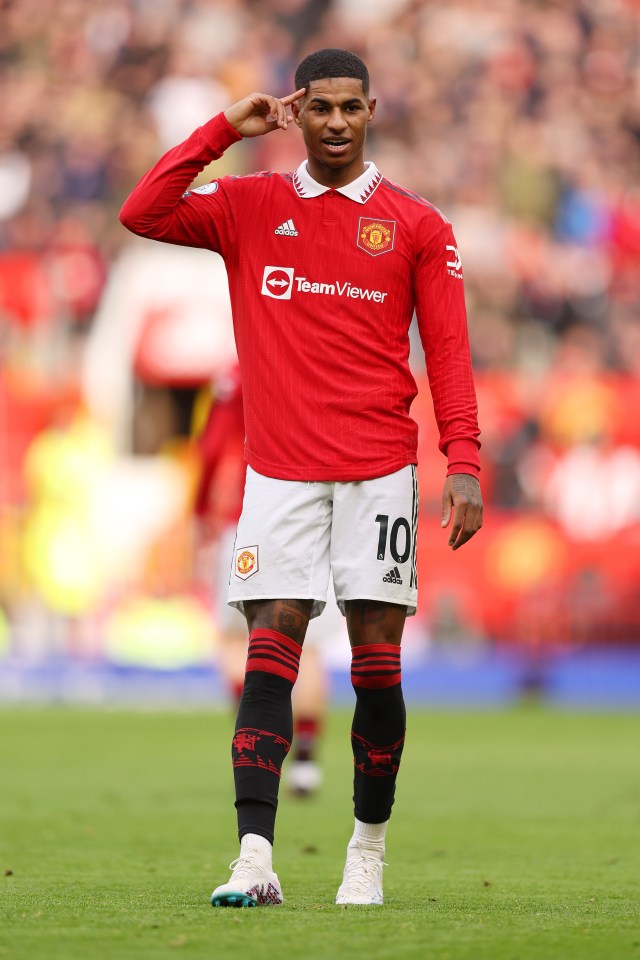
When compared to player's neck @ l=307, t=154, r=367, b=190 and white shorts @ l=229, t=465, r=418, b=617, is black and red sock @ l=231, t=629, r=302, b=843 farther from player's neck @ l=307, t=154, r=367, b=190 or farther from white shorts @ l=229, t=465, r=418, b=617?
player's neck @ l=307, t=154, r=367, b=190

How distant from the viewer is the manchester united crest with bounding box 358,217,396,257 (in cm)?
457

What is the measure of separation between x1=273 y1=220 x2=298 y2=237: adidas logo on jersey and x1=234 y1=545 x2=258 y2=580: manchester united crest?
0.86 metres

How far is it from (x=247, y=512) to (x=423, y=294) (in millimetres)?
765

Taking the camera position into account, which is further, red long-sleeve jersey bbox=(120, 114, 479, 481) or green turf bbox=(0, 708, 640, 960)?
red long-sleeve jersey bbox=(120, 114, 479, 481)

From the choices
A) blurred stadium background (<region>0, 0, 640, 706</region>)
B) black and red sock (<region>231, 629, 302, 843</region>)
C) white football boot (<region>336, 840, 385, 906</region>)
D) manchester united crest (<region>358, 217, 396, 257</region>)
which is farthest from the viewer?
blurred stadium background (<region>0, 0, 640, 706</region>)

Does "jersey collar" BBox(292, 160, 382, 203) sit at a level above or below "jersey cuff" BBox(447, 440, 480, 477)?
above

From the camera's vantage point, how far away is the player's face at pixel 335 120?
4.52 metres

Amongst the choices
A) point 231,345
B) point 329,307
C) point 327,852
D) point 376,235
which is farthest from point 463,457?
point 231,345

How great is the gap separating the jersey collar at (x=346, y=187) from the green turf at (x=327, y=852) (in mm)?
1882

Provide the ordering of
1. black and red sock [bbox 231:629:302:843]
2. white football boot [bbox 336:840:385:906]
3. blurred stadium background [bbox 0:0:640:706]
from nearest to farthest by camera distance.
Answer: black and red sock [bbox 231:629:302:843], white football boot [bbox 336:840:385:906], blurred stadium background [bbox 0:0:640:706]

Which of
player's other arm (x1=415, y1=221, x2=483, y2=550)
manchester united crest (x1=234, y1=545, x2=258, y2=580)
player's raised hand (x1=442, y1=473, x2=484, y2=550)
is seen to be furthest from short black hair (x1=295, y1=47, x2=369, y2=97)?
manchester united crest (x1=234, y1=545, x2=258, y2=580)

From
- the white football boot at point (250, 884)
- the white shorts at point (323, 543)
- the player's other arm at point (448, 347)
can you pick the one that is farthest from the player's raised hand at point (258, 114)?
the white football boot at point (250, 884)

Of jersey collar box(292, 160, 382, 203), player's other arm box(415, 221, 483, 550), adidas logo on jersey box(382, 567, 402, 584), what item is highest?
jersey collar box(292, 160, 382, 203)

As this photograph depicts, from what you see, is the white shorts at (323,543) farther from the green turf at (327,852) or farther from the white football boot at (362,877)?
the green turf at (327,852)
